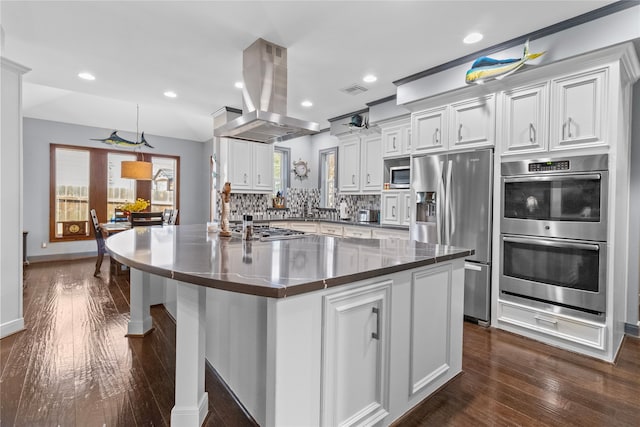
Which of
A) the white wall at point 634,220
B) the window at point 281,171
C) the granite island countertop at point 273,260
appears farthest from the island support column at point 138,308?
the white wall at point 634,220

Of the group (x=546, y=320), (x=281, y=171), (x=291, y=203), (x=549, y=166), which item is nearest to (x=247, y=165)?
(x=281, y=171)

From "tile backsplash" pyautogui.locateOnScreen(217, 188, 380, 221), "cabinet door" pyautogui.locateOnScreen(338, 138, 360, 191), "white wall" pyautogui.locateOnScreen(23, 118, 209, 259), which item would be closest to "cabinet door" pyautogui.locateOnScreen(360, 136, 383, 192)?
"cabinet door" pyautogui.locateOnScreen(338, 138, 360, 191)

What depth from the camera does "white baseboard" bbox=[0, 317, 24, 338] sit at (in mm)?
2752

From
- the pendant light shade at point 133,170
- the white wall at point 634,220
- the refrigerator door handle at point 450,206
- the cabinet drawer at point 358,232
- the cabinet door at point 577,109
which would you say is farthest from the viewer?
the pendant light shade at point 133,170

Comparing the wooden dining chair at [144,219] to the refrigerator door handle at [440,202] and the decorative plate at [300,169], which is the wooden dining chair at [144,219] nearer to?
the decorative plate at [300,169]

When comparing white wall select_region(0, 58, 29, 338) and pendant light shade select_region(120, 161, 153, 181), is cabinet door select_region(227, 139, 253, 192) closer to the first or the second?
pendant light shade select_region(120, 161, 153, 181)

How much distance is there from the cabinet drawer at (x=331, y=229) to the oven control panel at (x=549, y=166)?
285 cm

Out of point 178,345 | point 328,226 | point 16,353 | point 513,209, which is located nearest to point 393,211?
point 328,226

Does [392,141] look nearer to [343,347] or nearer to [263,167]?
[263,167]

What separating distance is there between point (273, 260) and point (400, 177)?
3203 mm

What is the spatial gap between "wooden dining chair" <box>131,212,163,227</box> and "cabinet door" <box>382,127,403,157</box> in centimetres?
369

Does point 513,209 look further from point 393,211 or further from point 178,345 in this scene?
point 178,345

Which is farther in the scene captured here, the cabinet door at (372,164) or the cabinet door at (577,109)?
the cabinet door at (372,164)

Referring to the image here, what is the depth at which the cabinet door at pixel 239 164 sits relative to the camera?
207 inches
